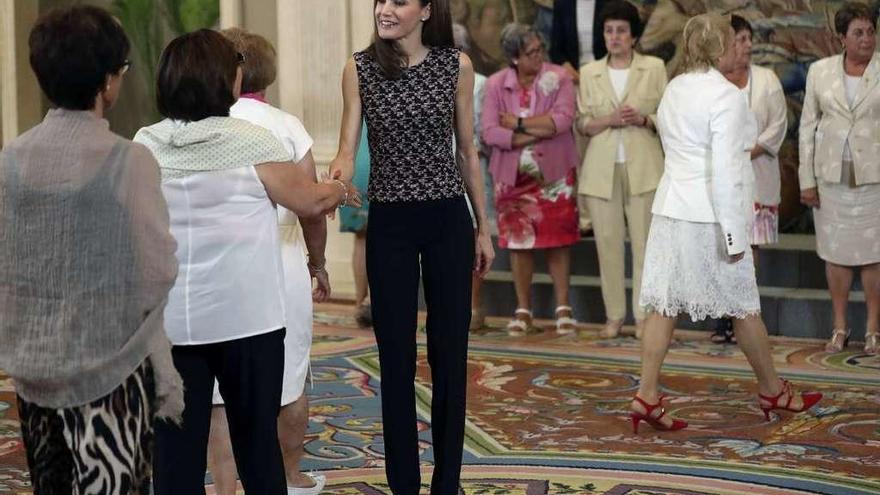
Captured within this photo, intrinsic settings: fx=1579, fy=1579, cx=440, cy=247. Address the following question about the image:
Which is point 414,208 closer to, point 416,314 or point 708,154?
point 416,314

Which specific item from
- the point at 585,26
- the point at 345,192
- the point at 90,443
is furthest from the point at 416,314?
the point at 585,26

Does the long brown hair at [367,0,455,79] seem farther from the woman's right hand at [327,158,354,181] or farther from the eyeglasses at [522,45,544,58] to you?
the eyeglasses at [522,45,544,58]

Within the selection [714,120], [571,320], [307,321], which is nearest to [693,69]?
[714,120]

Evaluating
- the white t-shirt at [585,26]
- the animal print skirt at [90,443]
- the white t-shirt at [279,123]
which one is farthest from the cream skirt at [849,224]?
the animal print skirt at [90,443]

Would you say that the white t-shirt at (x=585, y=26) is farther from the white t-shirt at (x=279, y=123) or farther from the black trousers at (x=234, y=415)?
the black trousers at (x=234, y=415)

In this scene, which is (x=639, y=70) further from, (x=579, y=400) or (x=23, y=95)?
(x=23, y=95)

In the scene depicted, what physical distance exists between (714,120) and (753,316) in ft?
2.93

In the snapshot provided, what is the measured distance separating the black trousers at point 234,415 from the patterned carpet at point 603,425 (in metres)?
1.66

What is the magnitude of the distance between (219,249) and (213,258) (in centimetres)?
3

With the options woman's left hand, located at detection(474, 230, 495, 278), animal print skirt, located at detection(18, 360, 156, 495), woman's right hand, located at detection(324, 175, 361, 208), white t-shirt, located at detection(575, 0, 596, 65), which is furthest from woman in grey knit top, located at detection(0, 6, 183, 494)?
white t-shirt, located at detection(575, 0, 596, 65)

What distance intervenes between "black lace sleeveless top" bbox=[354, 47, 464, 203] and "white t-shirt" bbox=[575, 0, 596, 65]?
583 centimetres

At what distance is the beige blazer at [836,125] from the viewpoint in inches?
364

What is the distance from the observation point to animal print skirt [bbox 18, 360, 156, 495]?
12.2 ft

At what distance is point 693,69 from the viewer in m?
6.96
